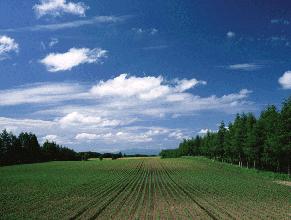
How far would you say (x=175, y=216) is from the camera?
70.8ft

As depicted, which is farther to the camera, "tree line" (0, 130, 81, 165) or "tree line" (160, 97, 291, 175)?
"tree line" (0, 130, 81, 165)

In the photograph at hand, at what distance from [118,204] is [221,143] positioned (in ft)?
247

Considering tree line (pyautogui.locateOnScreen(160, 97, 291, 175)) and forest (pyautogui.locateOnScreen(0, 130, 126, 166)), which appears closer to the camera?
A: tree line (pyautogui.locateOnScreen(160, 97, 291, 175))

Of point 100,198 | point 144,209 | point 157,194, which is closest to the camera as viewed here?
point 144,209

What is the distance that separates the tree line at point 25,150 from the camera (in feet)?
409

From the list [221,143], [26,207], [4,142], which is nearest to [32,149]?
[4,142]

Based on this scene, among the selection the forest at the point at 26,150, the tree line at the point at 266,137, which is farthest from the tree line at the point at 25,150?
the tree line at the point at 266,137

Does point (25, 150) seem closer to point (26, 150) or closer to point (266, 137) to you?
point (26, 150)

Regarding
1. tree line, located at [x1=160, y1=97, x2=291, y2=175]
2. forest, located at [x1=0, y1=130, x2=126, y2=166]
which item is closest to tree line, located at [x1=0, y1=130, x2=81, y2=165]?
forest, located at [x1=0, y1=130, x2=126, y2=166]

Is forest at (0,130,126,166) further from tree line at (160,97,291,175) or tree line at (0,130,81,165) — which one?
tree line at (160,97,291,175)

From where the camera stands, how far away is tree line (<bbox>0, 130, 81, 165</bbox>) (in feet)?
409

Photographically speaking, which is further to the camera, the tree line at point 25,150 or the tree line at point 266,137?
the tree line at point 25,150

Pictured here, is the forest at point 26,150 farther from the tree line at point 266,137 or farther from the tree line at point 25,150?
the tree line at point 266,137

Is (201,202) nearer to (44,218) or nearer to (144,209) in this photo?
(144,209)
